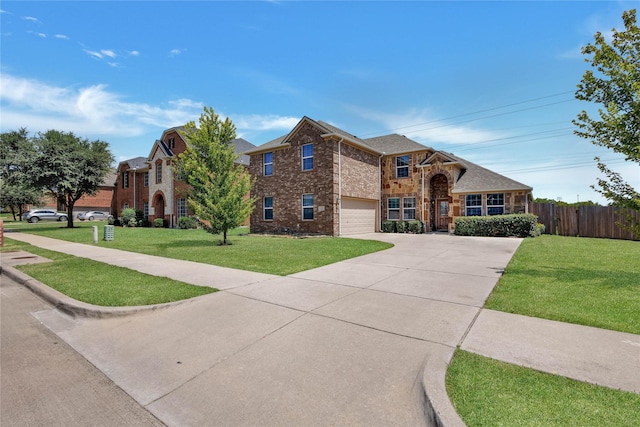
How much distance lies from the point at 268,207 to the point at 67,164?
17.4 m

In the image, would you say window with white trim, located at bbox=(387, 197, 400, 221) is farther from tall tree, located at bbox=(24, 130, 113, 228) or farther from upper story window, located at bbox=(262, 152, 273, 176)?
tall tree, located at bbox=(24, 130, 113, 228)

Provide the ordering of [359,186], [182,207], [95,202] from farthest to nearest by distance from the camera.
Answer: [95,202]
[182,207]
[359,186]

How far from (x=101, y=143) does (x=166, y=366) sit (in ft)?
105

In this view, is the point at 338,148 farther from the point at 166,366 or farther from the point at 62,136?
the point at 62,136

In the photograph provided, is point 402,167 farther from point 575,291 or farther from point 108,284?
point 108,284

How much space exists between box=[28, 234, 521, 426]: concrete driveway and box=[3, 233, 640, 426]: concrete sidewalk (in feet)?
0.05

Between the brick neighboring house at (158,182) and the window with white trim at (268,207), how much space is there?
622cm

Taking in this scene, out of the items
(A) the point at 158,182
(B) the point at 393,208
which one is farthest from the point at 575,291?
(A) the point at 158,182

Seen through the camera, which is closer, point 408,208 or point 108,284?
point 108,284

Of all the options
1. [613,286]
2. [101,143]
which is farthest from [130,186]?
[613,286]

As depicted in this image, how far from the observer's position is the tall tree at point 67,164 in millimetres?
24094

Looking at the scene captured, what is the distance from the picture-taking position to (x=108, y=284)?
670 centimetres

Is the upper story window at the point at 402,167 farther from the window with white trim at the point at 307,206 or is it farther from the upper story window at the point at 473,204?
the window with white trim at the point at 307,206

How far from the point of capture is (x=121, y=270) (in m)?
8.27
